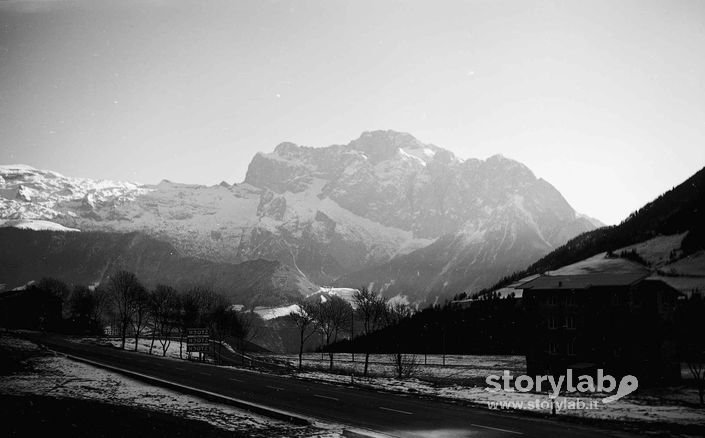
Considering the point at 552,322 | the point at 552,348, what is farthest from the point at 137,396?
the point at 552,322

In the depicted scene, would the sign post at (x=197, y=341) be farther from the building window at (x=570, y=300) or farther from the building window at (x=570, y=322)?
the building window at (x=570, y=300)

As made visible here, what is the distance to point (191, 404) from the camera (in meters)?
29.0

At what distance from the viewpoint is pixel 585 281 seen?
65.4 m

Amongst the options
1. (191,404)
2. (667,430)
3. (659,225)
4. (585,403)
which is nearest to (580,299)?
(585,403)

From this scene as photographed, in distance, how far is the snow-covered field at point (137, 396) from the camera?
23.0 meters

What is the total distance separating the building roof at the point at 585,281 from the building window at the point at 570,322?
374cm

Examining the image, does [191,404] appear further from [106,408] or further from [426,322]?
[426,322]

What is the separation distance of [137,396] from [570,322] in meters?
53.0

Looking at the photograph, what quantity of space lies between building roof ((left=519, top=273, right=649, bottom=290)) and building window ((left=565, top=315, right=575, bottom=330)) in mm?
3736

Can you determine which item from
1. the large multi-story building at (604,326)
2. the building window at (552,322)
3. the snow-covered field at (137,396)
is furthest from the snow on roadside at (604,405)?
the building window at (552,322)

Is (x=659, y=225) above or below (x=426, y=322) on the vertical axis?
above

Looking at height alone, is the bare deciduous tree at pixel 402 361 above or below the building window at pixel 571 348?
below

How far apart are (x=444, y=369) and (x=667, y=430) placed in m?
52.3

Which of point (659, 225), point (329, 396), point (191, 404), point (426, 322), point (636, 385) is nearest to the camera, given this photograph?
point (191, 404)
